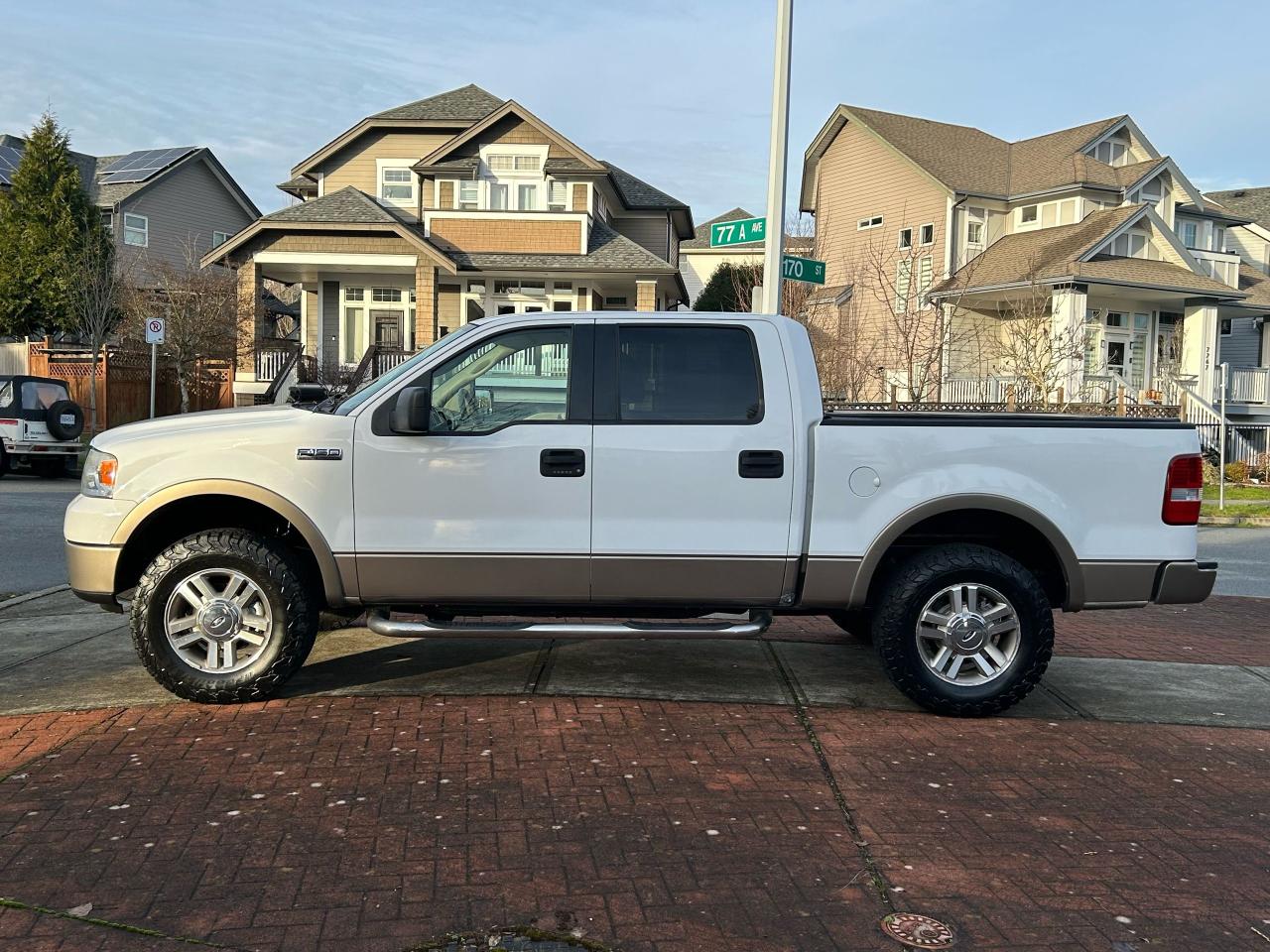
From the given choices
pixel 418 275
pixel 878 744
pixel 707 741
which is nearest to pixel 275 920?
pixel 707 741

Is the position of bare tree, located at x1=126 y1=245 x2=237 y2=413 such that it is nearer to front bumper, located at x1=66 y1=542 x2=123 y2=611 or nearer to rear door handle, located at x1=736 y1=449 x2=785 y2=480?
front bumper, located at x1=66 y1=542 x2=123 y2=611

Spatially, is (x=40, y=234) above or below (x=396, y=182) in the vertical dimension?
below

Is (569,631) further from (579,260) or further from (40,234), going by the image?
(40,234)

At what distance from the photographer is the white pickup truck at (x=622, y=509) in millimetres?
5348

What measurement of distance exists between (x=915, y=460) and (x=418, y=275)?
21193 mm

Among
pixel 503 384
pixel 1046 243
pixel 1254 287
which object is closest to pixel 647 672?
pixel 503 384

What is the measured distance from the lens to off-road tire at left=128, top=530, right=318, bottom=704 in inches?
209

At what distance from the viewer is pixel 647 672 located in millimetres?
6277

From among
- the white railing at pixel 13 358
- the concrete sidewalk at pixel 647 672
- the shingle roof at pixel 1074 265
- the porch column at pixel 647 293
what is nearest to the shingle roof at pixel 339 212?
the porch column at pixel 647 293

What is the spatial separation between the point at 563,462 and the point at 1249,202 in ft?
149

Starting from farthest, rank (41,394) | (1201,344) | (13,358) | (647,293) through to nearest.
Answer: (1201,344), (13,358), (647,293), (41,394)

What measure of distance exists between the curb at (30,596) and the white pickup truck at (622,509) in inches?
134

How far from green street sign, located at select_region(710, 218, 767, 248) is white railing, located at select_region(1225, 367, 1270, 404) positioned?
1093 inches

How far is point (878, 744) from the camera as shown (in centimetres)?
507
